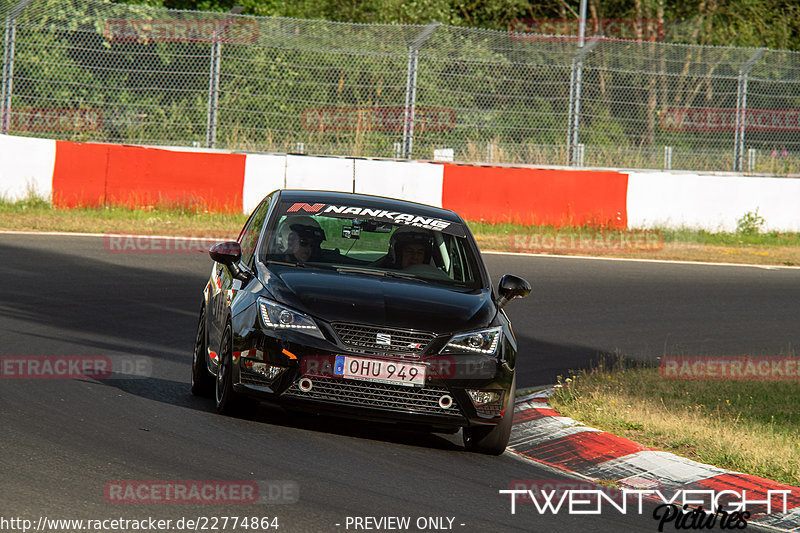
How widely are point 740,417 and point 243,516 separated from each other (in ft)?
14.9

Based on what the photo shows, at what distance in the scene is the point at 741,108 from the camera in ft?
74.0

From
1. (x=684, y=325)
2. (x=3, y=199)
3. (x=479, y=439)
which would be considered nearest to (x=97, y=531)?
(x=479, y=439)

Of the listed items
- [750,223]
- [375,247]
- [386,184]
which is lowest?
[375,247]

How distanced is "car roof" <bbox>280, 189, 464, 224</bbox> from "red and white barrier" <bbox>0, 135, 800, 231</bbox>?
1076cm

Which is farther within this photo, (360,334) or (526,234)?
(526,234)

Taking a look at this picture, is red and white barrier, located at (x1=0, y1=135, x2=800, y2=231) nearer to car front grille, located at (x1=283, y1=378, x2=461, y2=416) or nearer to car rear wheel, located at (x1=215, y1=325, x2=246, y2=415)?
car rear wheel, located at (x1=215, y1=325, x2=246, y2=415)

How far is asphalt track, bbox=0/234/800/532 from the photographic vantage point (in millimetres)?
5680

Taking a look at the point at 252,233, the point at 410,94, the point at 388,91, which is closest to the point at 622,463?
the point at 252,233

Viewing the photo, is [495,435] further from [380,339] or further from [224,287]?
[224,287]

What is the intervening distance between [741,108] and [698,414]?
49.9 ft

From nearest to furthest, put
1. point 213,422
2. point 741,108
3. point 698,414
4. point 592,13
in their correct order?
point 213,422 < point 698,414 < point 741,108 < point 592,13

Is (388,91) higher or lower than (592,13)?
lower

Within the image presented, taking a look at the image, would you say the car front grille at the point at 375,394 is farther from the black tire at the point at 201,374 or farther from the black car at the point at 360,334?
the black tire at the point at 201,374

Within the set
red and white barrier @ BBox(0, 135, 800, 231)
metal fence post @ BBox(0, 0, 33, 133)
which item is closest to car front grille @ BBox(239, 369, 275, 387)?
red and white barrier @ BBox(0, 135, 800, 231)
